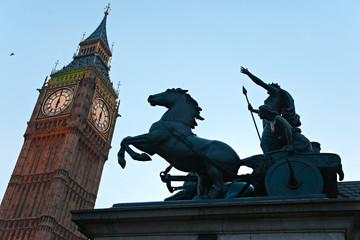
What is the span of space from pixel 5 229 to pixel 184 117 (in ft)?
187

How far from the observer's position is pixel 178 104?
8383 millimetres

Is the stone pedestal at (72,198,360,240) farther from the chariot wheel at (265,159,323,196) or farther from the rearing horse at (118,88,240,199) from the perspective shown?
the rearing horse at (118,88,240,199)

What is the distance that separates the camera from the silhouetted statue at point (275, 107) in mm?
8297

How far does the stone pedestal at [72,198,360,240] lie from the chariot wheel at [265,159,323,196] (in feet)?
1.49

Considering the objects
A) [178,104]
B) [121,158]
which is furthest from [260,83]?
[121,158]

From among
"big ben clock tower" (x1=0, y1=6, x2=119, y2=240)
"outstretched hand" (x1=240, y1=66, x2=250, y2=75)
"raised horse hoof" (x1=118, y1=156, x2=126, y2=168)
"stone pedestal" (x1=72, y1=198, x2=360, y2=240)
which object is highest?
"big ben clock tower" (x1=0, y1=6, x2=119, y2=240)

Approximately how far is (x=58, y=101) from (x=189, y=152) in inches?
2493

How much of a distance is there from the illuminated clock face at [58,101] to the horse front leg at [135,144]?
198 feet

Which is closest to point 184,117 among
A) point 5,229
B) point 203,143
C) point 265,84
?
point 203,143

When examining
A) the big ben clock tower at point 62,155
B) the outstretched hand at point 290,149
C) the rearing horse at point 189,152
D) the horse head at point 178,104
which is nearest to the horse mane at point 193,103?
the horse head at point 178,104

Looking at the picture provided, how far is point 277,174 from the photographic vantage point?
7035 millimetres

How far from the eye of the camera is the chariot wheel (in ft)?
22.2

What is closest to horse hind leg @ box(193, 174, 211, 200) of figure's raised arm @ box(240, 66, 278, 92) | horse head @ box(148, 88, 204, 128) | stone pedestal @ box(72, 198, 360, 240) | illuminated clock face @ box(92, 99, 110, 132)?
stone pedestal @ box(72, 198, 360, 240)

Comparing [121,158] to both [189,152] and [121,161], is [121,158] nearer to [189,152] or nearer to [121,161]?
[121,161]
